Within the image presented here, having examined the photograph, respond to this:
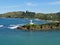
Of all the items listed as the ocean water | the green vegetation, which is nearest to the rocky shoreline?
the green vegetation

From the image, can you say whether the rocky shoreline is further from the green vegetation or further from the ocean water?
the ocean water

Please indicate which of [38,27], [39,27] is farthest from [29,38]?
[39,27]

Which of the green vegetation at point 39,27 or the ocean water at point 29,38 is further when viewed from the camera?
the green vegetation at point 39,27

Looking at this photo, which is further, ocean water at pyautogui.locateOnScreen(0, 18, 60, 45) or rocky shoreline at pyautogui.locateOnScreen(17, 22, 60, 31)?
rocky shoreline at pyautogui.locateOnScreen(17, 22, 60, 31)

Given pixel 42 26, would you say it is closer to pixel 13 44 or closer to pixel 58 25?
pixel 58 25

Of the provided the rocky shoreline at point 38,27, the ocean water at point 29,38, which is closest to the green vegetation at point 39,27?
the rocky shoreline at point 38,27

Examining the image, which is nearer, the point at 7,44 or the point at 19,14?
the point at 7,44

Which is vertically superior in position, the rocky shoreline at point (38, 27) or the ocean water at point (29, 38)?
the ocean water at point (29, 38)

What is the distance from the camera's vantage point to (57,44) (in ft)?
90.0

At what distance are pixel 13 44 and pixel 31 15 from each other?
10533 centimetres

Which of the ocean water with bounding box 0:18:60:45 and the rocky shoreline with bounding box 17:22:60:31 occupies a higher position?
the ocean water with bounding box 0:18:60:45

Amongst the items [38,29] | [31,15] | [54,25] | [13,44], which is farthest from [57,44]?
[31,15]

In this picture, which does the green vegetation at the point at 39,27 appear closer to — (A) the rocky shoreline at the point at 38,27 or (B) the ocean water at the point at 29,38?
(A) the rocky shoreline at the point at 38,27

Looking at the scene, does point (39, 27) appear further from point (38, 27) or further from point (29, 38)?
point (29, 38)
